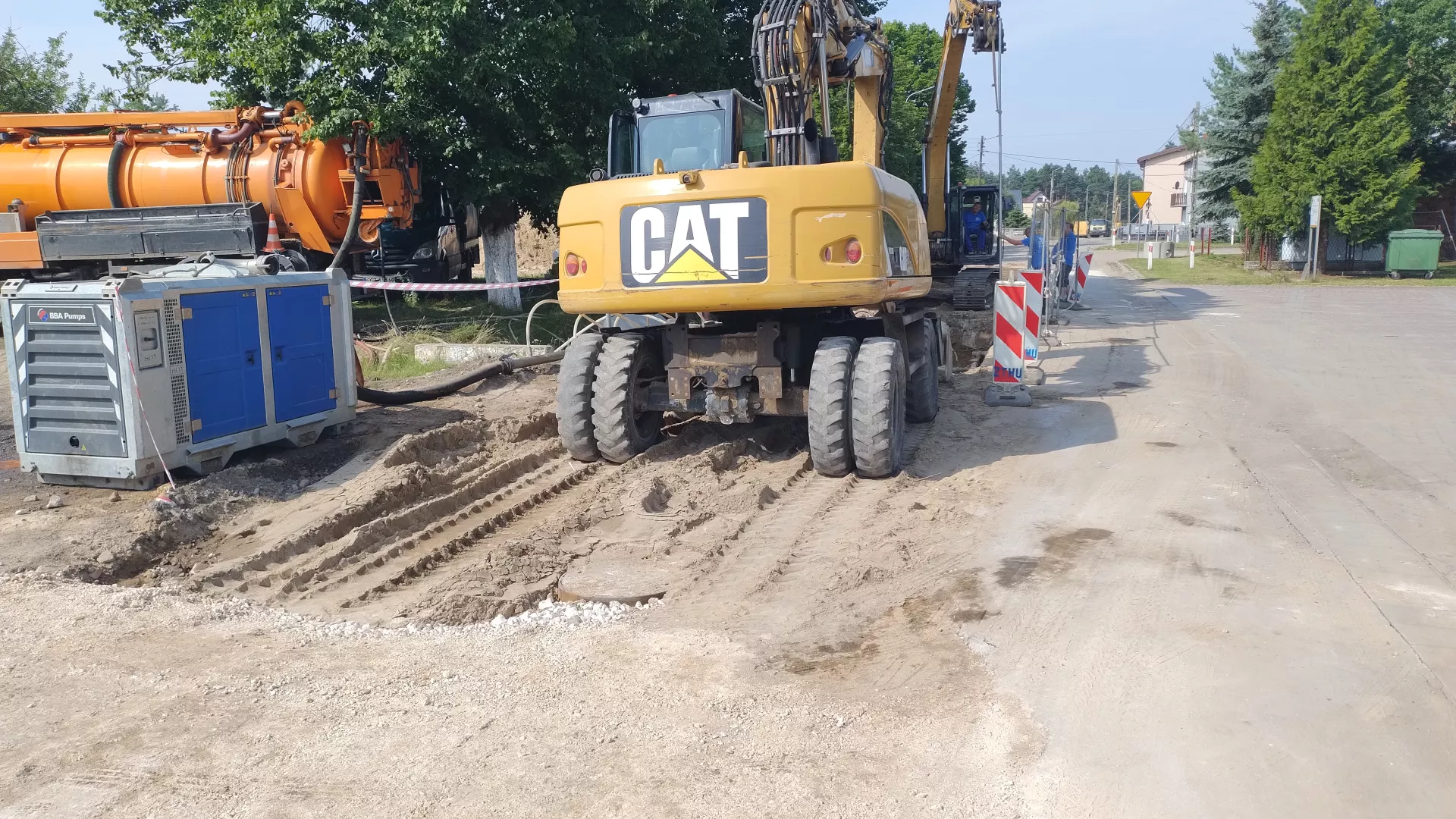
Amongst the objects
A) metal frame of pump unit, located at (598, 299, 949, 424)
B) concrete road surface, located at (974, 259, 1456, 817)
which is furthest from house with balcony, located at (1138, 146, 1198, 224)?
metal frame of pump unit, located at (598, 299, 949, 424)

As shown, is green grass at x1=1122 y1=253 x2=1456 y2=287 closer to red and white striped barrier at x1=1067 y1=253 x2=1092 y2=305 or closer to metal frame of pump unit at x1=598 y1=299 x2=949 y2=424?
red and white striped barrier at x1=1067 y1=253 x2=1092 y2=305

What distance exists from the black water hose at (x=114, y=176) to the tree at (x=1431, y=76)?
3574cm

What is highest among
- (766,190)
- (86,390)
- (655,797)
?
(766,190)

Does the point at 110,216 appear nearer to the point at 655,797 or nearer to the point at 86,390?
the point at 86,390

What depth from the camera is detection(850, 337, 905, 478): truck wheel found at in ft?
24.1

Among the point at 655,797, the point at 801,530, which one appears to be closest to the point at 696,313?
the point at 801,530

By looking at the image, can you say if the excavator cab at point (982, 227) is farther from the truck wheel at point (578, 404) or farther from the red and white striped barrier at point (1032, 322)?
the truck wheel at point (578, 404)

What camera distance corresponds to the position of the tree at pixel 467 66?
1266cm

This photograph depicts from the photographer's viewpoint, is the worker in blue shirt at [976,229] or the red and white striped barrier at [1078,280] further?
the red and white striped barrier at [1078,280]

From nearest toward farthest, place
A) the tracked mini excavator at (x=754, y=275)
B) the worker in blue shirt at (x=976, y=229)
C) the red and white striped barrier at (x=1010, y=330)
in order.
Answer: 1. the tracked mini excavator at (x=754, y=275)
2. the red and white striped barrier at (x=1010, y=330)
3. the worker in blue shirt at (x=976, y=229)

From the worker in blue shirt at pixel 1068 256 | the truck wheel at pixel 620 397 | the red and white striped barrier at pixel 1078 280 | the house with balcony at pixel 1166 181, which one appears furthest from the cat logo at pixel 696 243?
the house with balcony at pixel 1166 181

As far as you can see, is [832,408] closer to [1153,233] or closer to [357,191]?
[357,191]

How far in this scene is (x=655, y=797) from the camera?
11.1 ft

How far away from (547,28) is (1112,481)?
9.04 m
